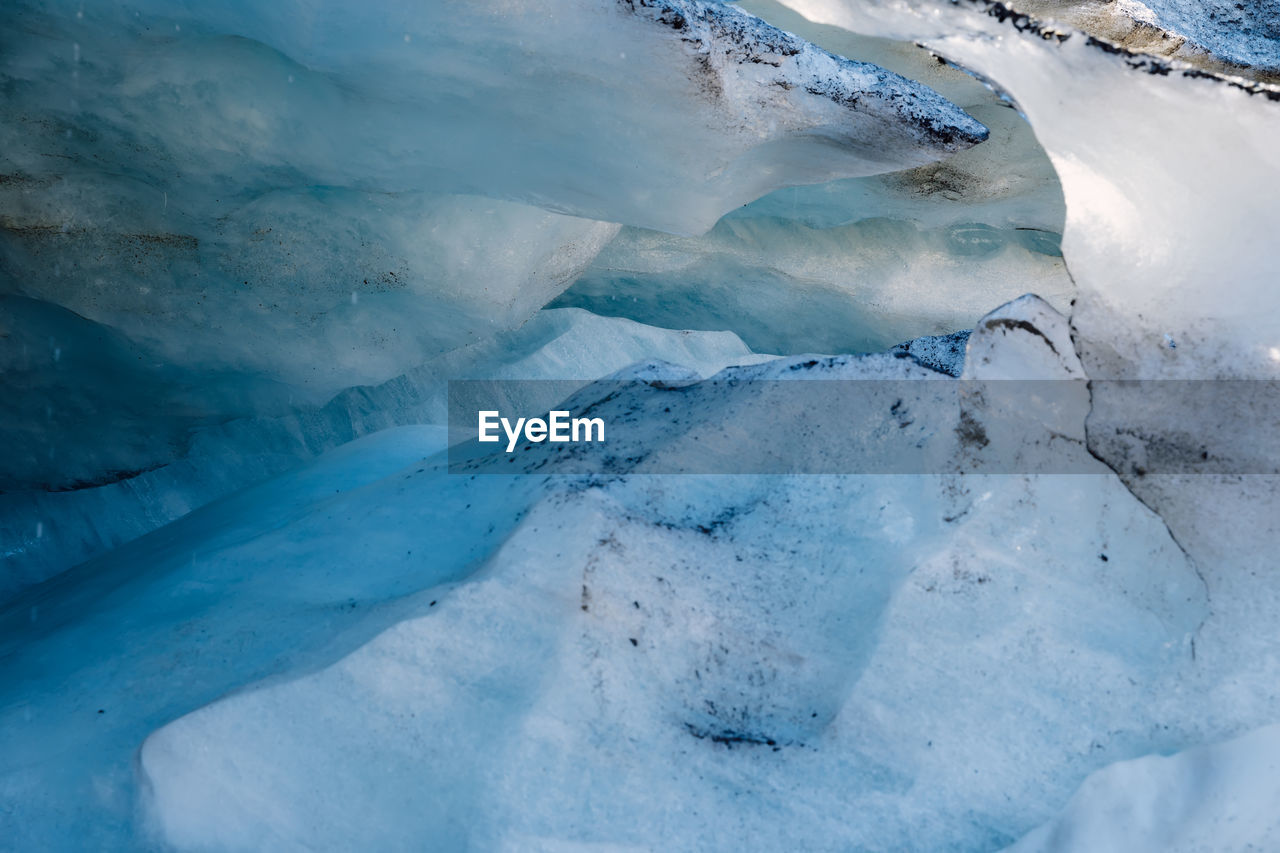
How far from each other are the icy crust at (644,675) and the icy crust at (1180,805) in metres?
0.03

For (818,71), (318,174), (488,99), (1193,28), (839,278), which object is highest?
(1193,28)

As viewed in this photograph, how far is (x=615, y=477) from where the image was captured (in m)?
1.65

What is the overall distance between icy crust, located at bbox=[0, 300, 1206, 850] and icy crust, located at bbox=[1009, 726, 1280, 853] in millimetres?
31

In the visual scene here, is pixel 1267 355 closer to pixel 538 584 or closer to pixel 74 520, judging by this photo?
pixel 538 584

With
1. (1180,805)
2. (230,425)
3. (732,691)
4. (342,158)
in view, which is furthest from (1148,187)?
(230,425)

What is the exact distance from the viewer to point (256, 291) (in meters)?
2.27

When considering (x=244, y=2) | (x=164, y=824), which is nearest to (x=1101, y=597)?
(x=164, y=824)

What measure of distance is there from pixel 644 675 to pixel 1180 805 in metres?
0.73

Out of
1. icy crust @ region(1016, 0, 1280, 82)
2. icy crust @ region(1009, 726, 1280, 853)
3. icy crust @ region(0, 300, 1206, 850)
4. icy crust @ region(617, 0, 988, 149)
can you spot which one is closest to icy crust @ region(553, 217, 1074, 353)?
icy crust @ region(1016, 0, 1280, 82)

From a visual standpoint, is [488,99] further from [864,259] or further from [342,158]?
[864,259]

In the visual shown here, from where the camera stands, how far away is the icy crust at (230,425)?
7.91 ft

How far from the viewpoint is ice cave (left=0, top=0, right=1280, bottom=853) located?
1.27 m

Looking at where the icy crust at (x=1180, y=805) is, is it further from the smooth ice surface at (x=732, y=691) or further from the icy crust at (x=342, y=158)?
the icy crust at (x=342, y=158)

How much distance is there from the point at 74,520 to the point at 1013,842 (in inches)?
96.8
